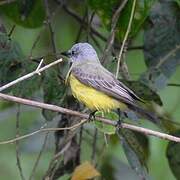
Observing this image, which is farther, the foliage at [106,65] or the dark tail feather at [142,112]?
the foliage at [106,65]

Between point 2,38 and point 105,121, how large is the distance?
71 centimetres

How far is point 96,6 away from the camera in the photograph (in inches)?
156

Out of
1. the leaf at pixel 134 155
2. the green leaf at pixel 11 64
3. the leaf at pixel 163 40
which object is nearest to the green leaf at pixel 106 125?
the leaf at pixel 134 155

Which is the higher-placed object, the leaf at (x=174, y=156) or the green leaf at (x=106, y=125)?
the green leaf at (x=106, y=125)

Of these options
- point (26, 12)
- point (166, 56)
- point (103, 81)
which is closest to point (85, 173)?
point (103, 81)

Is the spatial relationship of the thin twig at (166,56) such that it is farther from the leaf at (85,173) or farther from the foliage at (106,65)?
the leaf at (85,173)

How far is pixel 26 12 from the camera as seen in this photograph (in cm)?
430

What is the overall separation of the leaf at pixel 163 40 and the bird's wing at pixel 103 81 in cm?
33

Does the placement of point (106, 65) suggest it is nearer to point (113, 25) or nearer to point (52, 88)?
point (113, 25)

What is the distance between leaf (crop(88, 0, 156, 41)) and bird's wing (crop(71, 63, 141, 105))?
0.75ft

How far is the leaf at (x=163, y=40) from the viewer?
4.25 metres

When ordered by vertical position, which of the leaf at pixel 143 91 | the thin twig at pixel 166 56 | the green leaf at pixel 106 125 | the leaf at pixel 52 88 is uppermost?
the thin twig at pixel 166 56

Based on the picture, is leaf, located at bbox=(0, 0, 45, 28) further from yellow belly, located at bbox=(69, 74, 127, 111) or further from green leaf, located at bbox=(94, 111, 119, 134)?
green leaf, located at bbox=(94, 111, 119, 134)

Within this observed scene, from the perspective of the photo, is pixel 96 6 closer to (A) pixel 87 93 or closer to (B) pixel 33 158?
(A) pixel 87 93
